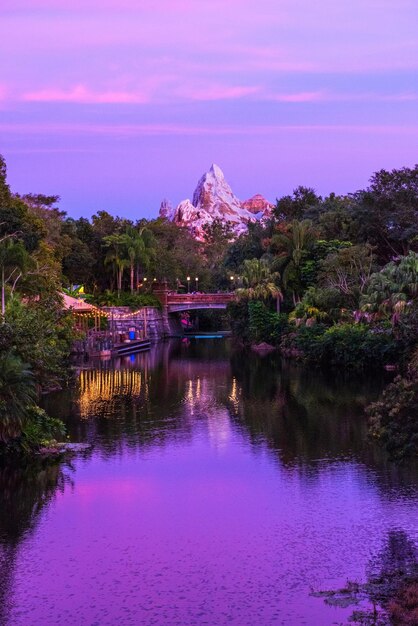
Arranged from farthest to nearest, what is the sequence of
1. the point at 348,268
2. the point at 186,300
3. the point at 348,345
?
the point at 186,300, the point at 348,268, the point at 348,345

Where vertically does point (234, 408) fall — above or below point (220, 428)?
above

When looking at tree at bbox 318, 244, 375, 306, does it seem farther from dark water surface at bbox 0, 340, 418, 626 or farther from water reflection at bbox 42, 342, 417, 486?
dark water surface at bbox 0, 340, 418, 626

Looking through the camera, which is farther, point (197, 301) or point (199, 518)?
point (197, 301)

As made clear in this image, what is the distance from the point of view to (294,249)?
92.4 meters

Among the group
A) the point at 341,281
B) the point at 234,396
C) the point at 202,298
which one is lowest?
the point at 234,396

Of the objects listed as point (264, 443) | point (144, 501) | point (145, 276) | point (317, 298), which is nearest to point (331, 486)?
point (144, 501)

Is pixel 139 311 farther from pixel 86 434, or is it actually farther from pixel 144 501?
pixel 144 501

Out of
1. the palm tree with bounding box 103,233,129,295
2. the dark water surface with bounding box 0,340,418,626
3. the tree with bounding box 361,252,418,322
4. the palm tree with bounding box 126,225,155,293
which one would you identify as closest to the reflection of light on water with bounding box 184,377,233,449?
the dark water surface with bounding box 0,340,418,626

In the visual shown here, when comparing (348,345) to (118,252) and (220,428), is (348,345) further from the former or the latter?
(118,252)

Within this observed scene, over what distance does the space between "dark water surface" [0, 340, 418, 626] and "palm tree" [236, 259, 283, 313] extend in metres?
43.5

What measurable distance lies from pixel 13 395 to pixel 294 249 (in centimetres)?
6237

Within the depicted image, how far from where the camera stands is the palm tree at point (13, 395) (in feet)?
107

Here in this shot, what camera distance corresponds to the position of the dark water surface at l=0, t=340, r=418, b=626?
2102 cm

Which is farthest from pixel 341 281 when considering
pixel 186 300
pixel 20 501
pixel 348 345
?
pixel 20 501
